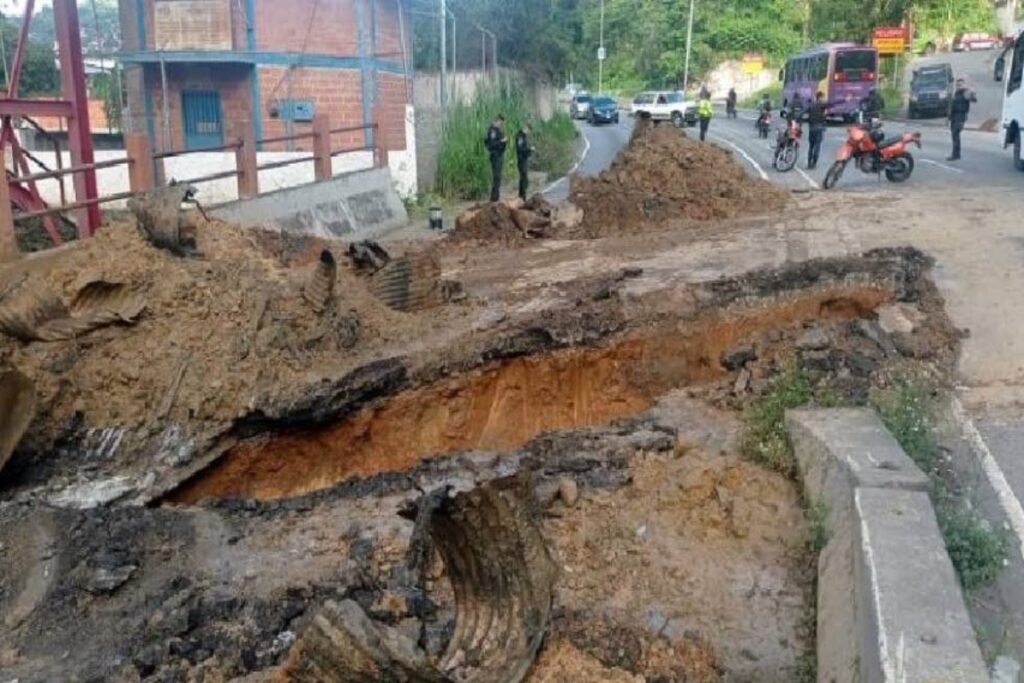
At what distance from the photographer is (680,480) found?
618 centimetres

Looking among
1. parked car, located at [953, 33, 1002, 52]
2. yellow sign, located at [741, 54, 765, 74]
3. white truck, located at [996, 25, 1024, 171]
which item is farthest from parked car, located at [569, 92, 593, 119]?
white truck, located at [996, 25, 1024, 171]

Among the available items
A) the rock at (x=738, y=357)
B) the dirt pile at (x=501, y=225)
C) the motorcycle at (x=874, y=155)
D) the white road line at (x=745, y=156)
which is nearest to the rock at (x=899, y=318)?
the rock at (x=738, y=357)

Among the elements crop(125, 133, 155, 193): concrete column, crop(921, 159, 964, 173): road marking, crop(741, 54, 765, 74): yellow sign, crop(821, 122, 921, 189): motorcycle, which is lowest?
crop(921, 159, 964, 173): road marking

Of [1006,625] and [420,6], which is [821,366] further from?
[420,6]

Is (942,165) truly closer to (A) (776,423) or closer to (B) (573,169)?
(B) (573,169)

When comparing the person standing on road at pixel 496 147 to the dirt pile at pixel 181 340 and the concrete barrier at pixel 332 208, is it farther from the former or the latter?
the dirt pile at pixel 181 340

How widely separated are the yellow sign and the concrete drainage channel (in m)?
66.8

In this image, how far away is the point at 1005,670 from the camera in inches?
155

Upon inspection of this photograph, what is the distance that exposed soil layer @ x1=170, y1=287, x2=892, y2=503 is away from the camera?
821 centimetres

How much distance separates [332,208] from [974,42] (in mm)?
50521

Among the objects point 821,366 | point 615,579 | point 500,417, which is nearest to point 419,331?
point 500,417

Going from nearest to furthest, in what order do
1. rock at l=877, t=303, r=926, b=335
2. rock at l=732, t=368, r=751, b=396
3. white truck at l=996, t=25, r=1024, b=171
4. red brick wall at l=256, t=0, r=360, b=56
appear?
rock at l=732, t=368, r=751, b=396, rock at l=877, t=303, r=926, b=335, white truck at l=996, t=25, r=1024, b=171, red brick wall at l=256, t=0, r=360, b=56

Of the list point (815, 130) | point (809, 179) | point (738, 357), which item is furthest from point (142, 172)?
point (815, 130)

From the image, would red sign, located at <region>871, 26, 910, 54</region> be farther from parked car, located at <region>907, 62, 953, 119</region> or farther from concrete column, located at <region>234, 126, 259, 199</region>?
concrete column, located at <region>234, 126, 259, 199</region>
